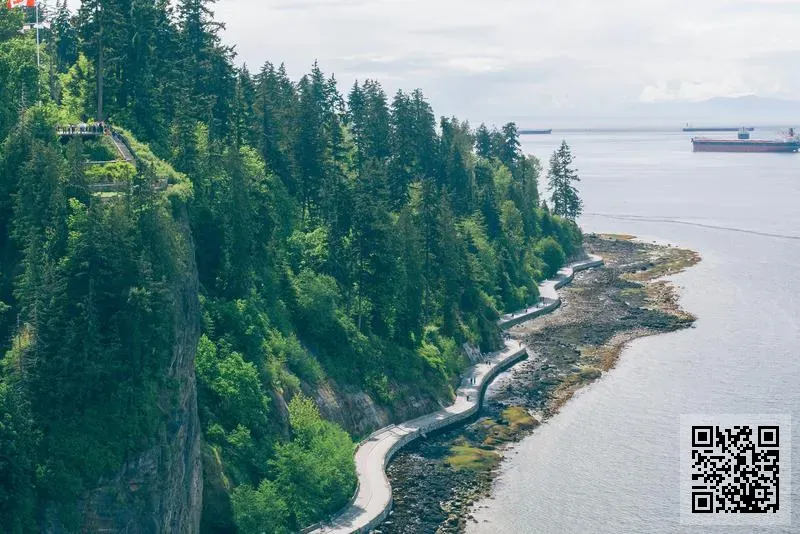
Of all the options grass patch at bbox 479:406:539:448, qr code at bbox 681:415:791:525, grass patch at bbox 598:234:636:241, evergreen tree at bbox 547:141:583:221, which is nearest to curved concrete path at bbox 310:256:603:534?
grass patch at bbox 479:406:539:448

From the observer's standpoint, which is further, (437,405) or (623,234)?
(623,234)

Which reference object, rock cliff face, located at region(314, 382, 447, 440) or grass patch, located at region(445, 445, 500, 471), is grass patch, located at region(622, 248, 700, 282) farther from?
grass patch, located at region(445, 445, 500, 471)

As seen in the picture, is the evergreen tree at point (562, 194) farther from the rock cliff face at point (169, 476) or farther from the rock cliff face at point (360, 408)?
the rock cliff face at point (169, 476)

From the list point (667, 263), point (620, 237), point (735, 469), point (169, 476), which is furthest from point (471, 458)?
point (620, 237)

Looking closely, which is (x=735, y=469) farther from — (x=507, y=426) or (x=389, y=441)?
(x=389, y=441)

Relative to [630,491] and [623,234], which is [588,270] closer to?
[623,234]

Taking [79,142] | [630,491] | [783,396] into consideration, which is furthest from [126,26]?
[783,396]
